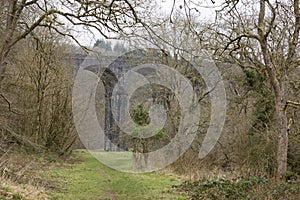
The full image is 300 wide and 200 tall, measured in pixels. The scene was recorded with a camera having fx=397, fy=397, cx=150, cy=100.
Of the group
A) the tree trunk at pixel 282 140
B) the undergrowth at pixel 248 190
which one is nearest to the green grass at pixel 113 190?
the undergrowth at pixel 248 190

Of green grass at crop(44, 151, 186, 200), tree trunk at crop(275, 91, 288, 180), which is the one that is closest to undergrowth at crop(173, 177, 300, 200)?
green grass at crop(44, 151, 186, 200)

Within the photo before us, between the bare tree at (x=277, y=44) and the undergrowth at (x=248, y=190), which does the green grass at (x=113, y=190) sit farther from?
the bare tree at (x=277, y=44)

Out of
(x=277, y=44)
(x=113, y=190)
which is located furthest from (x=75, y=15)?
(x=277, y=44)

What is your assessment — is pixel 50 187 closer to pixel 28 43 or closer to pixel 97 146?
pixel 28 43

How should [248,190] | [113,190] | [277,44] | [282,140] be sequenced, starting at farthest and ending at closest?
[277,44] < [282,140] < [113,190] < [248,190]

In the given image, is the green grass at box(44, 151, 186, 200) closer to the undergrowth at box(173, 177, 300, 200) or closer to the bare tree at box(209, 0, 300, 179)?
Result: the undergrowth at box(173, 177, 300, 200)

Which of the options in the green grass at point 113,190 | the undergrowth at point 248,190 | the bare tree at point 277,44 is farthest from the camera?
the bare tree at point 277,44

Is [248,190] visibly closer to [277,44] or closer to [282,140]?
[282,140]

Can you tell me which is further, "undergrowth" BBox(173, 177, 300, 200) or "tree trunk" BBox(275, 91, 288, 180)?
"tree trunk" BBox(275, 91, 288, 180)

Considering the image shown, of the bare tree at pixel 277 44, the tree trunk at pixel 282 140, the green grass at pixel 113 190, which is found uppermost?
the bare tree at pixel 277 44

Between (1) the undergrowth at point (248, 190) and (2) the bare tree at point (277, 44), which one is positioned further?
(2) the bare tree at point (277, 44)

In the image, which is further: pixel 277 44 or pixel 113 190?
pixel 277 44

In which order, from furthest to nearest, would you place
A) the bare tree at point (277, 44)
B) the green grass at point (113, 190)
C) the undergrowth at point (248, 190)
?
the bare tree at point (277, 44) < the green grass at point (113, 190) < the undergrowth at point (248, 190)

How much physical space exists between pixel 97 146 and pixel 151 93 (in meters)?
8.19
